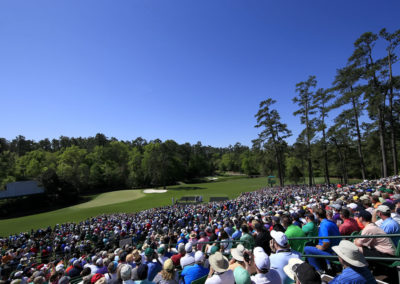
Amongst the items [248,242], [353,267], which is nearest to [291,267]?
[353,267]

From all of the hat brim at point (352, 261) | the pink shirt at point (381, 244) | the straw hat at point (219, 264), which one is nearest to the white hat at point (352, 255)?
the hat brim at point (352, 261)

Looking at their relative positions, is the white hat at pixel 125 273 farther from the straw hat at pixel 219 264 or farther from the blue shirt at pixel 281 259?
the blue shirt at pixel 281 259

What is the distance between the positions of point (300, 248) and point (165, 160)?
5700cm

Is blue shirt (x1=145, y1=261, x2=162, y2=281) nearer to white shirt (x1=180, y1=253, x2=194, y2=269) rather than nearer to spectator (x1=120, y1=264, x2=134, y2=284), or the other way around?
white shirt (x1=180, y1=253, x2=194, y2=269)

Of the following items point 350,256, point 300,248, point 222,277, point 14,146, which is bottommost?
point 300,248

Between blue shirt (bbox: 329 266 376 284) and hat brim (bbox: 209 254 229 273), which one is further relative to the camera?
hat brim (bbox: 209 254 229 273)

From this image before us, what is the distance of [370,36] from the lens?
64.6ft

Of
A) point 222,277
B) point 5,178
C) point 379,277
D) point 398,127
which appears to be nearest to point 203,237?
point 222,277

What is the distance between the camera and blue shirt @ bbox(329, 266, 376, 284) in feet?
7.22

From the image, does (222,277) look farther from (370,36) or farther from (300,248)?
(370,36)

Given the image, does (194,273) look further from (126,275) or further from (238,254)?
(126,275)

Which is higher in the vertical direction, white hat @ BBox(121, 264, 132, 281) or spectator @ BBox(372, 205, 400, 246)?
spectator @ BBox(372, 205, 400, 246)

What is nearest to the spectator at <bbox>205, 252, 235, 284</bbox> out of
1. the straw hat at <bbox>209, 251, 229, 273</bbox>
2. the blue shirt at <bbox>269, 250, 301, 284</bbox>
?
the straw hat at <bbox>209, 251, 229, 273</bbox>

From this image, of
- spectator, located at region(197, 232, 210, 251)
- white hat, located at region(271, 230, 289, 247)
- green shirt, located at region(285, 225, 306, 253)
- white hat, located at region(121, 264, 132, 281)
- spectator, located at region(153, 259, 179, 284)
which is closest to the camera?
white hat, located at region(271, 230, 289, 247)
